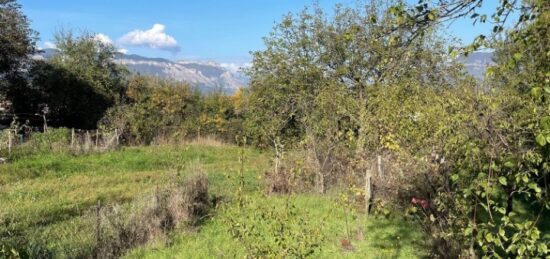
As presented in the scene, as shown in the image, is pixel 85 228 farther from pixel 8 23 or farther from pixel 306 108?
pixel 8 23

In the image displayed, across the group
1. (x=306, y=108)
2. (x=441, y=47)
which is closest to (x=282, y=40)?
(x=306, y=108)

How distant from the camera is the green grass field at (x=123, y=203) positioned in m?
7.36

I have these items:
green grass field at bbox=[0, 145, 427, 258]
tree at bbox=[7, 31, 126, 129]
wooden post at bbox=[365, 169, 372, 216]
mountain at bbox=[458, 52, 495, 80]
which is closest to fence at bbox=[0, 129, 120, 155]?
green grass field at bbox=[0, 145, 427, 258]

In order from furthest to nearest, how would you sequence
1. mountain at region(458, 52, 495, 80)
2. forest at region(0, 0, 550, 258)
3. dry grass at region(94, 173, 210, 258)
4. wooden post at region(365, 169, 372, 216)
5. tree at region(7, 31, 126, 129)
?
tree at region(7, 31, 126, 129) → wooden post at region(365, 169, 372, 216) → dry grass at region(94, 173, 210, 258) → mountain at region(458, 52, 495, 80) → forest at region(0, 0, 550, 258)

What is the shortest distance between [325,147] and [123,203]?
5304 mm

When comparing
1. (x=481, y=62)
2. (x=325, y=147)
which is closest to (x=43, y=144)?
(x=325, y=147)

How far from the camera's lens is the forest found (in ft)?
9.71

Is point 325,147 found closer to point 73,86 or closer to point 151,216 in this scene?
point 151,216

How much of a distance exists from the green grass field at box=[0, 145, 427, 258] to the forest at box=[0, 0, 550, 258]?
69 millimetres

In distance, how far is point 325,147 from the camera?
42.7ft

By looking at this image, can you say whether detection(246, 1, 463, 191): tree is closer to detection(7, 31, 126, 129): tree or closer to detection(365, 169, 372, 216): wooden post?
detection(365, 169, 372, 216): wooden post

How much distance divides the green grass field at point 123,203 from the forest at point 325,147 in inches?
2.7

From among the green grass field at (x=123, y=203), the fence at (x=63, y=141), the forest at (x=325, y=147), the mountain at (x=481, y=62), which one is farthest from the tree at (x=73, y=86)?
the mountain at (x=481, y=62)

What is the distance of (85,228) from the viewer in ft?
28.0
